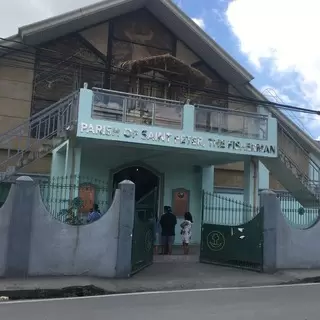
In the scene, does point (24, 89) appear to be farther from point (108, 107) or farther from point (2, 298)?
point (2, 298)

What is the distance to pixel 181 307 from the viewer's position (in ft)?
24.5

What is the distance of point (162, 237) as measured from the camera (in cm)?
1514

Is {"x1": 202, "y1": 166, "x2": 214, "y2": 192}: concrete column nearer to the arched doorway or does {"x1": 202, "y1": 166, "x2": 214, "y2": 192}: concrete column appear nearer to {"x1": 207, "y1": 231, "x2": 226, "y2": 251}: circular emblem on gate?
the arched doorway

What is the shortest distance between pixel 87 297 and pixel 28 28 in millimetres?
12968

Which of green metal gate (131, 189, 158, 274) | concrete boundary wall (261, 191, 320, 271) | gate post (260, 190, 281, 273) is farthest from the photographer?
concrete boundary wall (261, 191, 320, 271)

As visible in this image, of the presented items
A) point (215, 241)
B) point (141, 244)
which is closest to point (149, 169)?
point (215, 241)

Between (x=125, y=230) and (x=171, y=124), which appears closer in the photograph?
(x=125, y=230)

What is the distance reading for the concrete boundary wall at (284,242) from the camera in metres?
12.3

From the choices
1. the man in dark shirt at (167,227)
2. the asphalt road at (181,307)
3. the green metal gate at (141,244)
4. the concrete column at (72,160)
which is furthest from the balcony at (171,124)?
the asphalt road at (181,307)

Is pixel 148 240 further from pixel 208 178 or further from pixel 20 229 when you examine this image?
pixel 208 178

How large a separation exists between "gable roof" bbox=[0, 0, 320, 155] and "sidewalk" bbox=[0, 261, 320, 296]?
1109 cm

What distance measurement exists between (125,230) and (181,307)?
11.6ft

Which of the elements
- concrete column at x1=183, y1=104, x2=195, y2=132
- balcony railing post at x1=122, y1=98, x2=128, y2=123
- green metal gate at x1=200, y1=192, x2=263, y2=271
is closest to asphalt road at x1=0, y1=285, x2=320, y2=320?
green metal gate at x1=200, y1=192, x2=263, y2=271

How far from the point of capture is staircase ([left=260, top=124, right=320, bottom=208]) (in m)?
16.9
